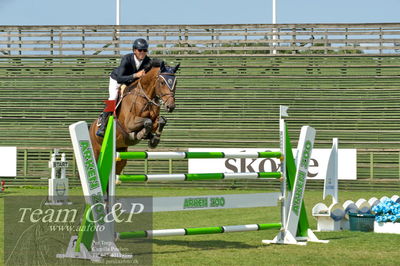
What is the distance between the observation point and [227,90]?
74.6ft

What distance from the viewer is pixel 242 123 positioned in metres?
22.1

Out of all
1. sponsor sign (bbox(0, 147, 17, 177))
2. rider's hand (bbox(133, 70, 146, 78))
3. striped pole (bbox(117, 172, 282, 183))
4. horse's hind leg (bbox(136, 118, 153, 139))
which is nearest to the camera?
striped pole (bbox(117, 172, 282, 183))

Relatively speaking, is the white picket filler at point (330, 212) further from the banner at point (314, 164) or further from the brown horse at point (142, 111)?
the banner at point (314, 164)

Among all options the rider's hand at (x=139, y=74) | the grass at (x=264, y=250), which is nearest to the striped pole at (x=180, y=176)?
the grass at (x=264, y=250)

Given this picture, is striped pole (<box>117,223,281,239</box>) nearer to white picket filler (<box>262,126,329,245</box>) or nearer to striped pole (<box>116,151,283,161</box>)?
white picket filler (<box>262,126,329,245</box>)

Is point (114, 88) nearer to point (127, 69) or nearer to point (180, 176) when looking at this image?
point (127, 69)

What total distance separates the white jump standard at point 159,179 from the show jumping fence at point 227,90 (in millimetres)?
12556

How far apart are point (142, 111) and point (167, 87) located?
0.75 meters

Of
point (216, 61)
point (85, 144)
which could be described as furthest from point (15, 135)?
point (85, 144)

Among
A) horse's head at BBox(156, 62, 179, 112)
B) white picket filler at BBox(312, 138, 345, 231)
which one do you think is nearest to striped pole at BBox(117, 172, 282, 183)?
horse's head at BBox(156, 62, 179, 112)

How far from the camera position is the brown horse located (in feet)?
26.8

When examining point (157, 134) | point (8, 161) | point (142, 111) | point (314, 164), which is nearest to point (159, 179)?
point (157, 134)

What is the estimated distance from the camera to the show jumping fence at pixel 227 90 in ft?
70.5

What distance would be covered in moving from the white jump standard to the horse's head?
744 mm
